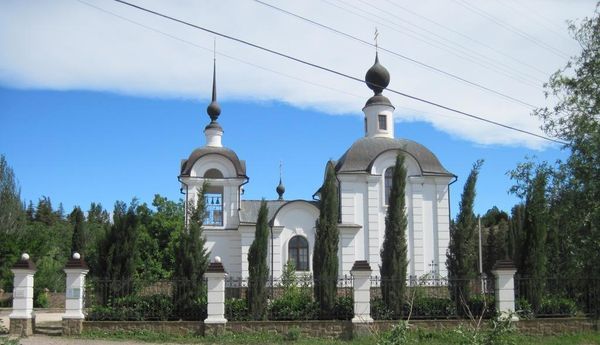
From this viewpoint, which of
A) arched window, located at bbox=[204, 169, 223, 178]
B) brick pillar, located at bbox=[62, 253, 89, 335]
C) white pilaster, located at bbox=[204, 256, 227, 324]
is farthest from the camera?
arched window, located at bbox=[204, 169, 223, 178]

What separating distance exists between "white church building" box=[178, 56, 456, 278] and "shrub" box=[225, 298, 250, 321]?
7909 millimetres

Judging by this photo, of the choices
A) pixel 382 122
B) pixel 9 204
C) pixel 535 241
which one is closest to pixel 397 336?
pixel 535 241

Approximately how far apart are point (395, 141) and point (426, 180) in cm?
233

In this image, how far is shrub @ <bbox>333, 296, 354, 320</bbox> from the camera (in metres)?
16.2

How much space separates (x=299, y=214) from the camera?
24.9 m

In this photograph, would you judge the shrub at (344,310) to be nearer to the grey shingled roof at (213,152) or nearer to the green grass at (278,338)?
the green grass at (278,338)

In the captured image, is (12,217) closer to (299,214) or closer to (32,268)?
(299,214)

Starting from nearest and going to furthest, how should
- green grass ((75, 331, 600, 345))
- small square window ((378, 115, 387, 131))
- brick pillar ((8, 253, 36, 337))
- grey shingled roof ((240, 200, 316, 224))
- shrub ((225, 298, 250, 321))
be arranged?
1. green grass ((75, 331, 600, 345))
2. brick pillar ((8, 253, 36, 337))
3. shrub ((225, 298, 250, 321))
4. grey shingled roof ((240, 200, 316, 224))
5. small square window ((378, 115, 387, 131))

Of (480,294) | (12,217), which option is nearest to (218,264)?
(480,294)

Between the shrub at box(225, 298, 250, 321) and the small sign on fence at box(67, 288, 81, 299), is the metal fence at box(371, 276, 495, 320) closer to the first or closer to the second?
the shrub at box(225, 298, 250, 321)

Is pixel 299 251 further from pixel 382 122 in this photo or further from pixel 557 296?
pixel 557 296

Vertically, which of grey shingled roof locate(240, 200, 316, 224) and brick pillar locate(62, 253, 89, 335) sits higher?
grey shingled roof locate(240, 200, 316, 224)

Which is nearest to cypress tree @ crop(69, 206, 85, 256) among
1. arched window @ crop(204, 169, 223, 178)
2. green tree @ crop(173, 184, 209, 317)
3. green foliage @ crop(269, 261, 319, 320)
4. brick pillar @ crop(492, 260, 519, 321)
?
arched window @ crop(204, 169, 223, 178)

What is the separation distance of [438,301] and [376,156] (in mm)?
9439
